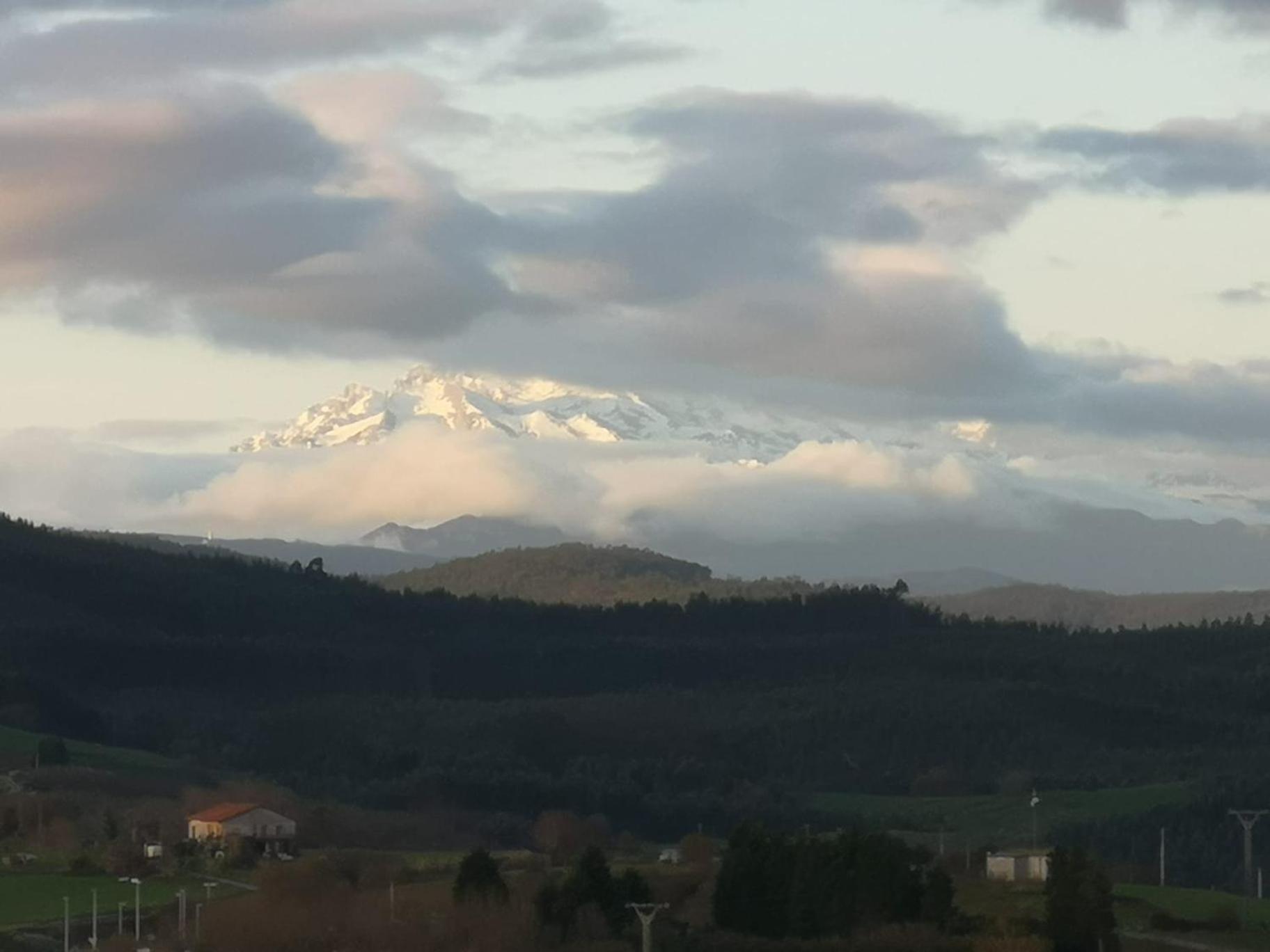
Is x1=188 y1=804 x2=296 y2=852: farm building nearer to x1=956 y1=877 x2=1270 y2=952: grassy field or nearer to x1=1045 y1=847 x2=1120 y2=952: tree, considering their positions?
x1=956 y1=877 x2=1270 y2=952: grassy field

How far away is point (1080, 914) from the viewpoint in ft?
391

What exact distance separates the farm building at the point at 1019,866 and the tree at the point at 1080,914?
19.3m

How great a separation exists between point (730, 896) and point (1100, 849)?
71.3 meters

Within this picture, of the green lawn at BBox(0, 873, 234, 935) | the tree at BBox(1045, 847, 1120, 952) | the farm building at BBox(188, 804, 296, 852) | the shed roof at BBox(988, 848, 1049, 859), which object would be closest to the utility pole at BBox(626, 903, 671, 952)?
the tree at BBox(1045, 847, 1120, 952)

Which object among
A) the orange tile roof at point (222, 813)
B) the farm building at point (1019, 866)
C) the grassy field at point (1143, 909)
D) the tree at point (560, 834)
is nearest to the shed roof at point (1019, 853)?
the farm building at point (1019, 866)

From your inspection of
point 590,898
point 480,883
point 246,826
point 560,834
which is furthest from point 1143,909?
point 560,834

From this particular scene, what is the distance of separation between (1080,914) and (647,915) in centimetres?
1544

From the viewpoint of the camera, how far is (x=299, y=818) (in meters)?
180

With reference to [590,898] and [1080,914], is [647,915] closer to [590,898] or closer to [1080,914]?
[590,898]

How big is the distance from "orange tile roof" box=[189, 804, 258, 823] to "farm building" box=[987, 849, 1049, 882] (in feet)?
124

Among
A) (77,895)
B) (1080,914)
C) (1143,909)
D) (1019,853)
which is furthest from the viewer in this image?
(1019,853)

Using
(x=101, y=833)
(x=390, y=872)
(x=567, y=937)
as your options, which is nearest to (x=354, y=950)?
(x=567, y=937)

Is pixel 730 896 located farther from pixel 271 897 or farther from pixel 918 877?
pixel 271 897

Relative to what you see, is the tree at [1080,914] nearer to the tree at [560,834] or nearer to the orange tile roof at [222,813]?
the tree at [560,834]
